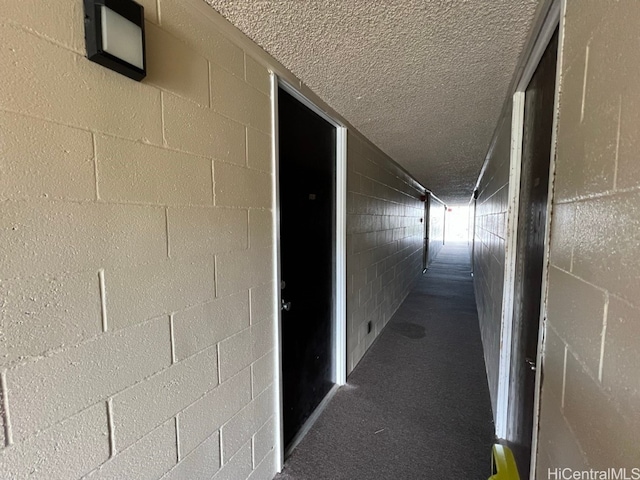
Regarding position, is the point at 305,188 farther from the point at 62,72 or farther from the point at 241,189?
the point at 62,72

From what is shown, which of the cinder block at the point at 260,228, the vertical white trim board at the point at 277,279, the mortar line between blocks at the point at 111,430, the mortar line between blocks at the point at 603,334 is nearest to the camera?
the mortar line between blocks at the point at 603,334

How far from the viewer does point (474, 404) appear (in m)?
2.38

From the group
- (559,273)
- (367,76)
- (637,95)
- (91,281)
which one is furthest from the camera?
(367,76)

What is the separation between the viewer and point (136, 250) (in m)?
Answer: 0.96

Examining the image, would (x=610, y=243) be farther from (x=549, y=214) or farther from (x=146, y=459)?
(x=146, y=459)

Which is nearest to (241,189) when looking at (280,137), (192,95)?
(192,95)

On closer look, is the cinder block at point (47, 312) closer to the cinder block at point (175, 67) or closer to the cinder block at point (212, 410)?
the cinder block at point (212, 410)

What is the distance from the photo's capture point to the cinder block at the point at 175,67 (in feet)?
3.24

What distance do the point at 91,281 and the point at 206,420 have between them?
769 mm

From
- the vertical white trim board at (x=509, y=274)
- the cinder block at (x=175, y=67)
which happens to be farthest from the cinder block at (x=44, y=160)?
the vertical white trim board at (x=509, y=274)

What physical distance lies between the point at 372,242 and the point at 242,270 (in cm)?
214

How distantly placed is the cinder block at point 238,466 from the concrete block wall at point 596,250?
1.26m

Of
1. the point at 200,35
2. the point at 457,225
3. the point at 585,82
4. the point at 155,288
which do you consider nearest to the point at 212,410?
the point at 155,288

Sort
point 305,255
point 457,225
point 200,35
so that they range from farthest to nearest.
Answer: point 457,225 → point 305,255 → point 200,35
